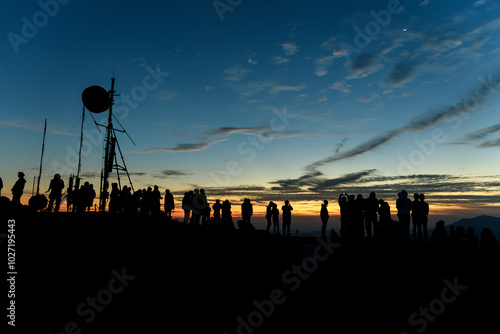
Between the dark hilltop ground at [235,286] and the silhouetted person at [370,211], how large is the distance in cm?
141

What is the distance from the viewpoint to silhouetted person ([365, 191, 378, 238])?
15.5m

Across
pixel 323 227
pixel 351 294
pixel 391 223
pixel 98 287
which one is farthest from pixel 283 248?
pixel 98 287

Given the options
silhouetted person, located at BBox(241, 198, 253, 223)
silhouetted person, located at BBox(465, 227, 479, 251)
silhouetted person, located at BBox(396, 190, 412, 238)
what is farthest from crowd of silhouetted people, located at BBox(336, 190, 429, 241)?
silhouetted person, located at BBox(241, 198, 253, 223)

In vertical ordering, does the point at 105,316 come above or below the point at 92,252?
below

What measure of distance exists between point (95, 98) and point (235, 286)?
76.9 feet

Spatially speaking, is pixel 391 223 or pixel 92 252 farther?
pixel 391 223

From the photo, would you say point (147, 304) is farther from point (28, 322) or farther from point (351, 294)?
point (351, 294)

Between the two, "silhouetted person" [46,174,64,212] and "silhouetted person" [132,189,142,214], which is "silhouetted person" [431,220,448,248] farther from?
"silhouetted person" [46,174,64,212]

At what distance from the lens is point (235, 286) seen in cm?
1045

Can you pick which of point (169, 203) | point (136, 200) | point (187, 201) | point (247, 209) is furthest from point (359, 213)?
point (136, 200)

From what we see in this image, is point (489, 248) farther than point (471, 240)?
No

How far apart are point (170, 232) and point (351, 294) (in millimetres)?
9259

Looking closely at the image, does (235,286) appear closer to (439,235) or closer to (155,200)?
(439,235)

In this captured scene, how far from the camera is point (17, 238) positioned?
11.7m
